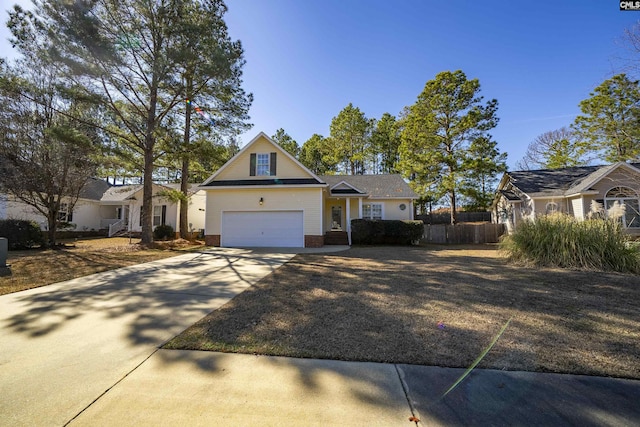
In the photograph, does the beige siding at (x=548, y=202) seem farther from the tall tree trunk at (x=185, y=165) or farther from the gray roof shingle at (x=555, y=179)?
the tall tree trunk at (x=185, y=165)

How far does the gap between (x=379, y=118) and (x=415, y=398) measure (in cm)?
3168

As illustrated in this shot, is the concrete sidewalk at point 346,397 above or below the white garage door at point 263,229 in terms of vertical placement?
below

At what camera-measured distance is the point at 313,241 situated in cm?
1387

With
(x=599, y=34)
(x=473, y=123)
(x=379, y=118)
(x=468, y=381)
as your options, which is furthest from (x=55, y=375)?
(x=379, y=118)

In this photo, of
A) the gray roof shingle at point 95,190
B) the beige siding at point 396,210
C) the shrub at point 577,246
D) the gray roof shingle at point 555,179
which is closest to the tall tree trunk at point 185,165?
the gray roof shingle at point 95,190

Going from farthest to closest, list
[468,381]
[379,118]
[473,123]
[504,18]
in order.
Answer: [379,118] → [473,123] → [504,18] → [468,381]

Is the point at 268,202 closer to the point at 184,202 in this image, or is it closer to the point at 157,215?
the point at 184,202

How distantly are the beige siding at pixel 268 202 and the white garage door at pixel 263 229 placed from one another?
1.03 feet

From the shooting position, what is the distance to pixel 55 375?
2.51m

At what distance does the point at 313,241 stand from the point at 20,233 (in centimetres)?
1372

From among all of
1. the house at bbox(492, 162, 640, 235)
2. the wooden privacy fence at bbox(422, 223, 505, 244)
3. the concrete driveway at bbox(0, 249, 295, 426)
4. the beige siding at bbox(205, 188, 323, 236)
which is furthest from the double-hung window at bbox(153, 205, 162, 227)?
the house at bbox(492, 162, 640, 235)

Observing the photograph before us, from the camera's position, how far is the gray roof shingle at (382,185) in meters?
19.3

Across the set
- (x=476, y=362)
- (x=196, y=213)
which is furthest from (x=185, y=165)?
(x=476, y=362)

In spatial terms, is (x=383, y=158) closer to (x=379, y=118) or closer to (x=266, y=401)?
(x=379, y=118)
